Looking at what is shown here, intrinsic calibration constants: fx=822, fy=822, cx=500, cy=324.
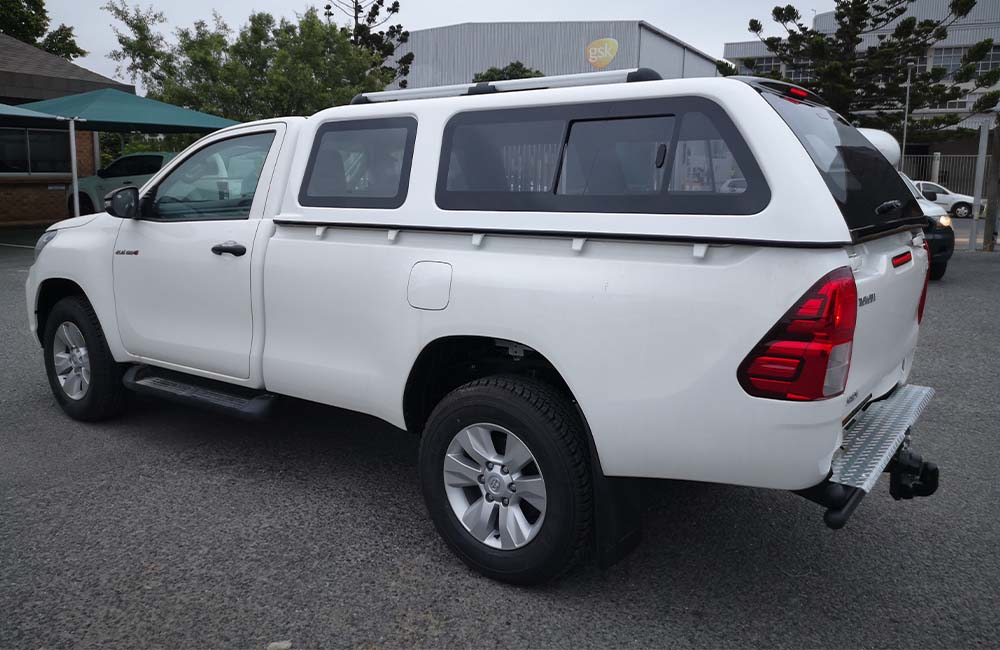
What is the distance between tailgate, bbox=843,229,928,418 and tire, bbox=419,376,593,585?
3.25ft

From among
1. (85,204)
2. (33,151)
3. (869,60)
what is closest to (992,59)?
(869,60)

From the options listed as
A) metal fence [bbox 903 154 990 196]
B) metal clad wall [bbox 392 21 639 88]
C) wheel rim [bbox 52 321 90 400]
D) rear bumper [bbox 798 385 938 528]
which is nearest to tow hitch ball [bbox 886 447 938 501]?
rear bumper [bbox 798 385 938 528]

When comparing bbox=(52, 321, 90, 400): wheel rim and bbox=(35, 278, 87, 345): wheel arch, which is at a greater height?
bbox=(35, 278, 87, 345): wheel arch

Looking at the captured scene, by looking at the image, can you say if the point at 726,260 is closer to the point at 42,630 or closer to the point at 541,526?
the point at 541,526

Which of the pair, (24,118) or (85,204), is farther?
(85,204)

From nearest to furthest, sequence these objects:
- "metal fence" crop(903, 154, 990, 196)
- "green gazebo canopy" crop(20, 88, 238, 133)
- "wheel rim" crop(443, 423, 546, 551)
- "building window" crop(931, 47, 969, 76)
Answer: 1. "wheel rim" crop(443, 423, 546, 551)
2. "green gazebo canopy" crop(20, 88, 238, 133)
3. "metal fence" crop(903, 154, 990, 196)
4. "building window" crop(931, 47, 969, 76)

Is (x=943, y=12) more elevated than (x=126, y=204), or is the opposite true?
(x=943, y=12)

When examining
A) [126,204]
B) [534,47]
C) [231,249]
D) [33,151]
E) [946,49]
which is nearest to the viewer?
[231,249]

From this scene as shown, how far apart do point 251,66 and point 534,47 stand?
123ft

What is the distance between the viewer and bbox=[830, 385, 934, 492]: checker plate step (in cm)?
281

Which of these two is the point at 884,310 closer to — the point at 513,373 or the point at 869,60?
the point at 513,373

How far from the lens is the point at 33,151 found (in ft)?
70.4

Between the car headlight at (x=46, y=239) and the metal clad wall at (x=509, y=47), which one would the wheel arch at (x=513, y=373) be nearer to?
the car headlight at (x=46, y=239)

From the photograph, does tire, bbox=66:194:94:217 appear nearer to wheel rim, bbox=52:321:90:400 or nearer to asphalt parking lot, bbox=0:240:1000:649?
wheel rim, bbox=52:321:90:400
